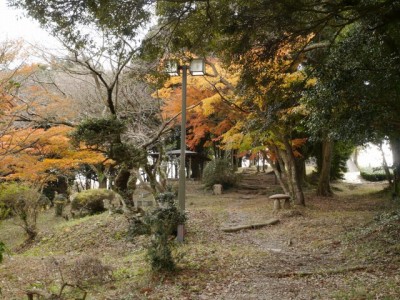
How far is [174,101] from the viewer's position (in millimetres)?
16234

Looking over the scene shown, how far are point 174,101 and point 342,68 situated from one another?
32.2 feet

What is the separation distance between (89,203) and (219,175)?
8523mm

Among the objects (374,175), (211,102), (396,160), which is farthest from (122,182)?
(374,175)

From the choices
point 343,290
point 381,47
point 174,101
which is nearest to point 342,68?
point 381,47

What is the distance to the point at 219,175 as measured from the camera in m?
21.7

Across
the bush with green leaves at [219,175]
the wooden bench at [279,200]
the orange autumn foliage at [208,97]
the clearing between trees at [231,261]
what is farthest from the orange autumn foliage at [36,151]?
the bush with green leaves at [219,175]

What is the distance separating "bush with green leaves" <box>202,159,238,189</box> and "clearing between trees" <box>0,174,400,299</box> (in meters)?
8.09

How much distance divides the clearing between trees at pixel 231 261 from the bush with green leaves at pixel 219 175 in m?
8.09

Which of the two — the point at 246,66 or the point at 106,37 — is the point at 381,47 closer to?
the point at 246,66

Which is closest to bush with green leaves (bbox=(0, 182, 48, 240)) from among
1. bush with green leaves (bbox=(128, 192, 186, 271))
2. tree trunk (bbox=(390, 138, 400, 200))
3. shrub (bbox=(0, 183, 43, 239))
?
shrub (bbox=(0, 183, 43, 239))

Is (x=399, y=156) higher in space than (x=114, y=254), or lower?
higher

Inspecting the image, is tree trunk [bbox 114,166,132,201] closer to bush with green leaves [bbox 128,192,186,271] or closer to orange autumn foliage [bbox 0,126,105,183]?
orange autumn foliage [bbox 0,126,105,183]

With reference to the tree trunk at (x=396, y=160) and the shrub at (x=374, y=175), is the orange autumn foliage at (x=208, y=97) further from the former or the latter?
the shrub at (x=374, y=175)

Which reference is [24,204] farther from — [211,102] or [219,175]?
[219,175]
